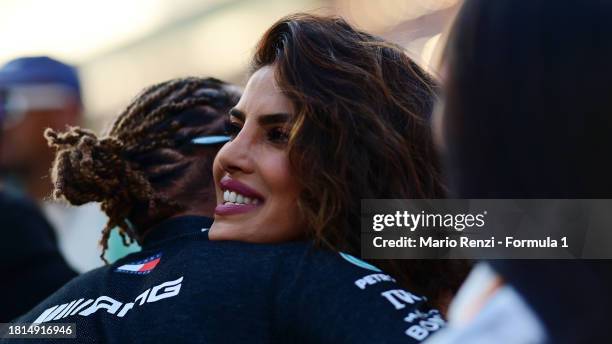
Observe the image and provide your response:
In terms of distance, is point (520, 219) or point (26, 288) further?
point (26, 288)

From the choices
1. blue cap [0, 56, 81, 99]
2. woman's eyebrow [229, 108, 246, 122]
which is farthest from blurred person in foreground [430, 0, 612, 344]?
blue cap [0, 56, 81, 99]

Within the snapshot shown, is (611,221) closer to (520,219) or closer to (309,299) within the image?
(520,219)

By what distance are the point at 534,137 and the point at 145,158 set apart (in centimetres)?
154

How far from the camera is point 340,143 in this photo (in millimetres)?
1923

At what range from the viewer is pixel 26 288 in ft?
9.23

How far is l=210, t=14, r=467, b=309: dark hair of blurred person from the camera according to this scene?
6.28ft

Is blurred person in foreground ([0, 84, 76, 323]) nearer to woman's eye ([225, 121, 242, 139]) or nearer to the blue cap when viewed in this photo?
woman's eye ([225, 121, 242, 139])

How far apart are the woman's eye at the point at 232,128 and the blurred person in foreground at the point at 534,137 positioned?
44.4 inches

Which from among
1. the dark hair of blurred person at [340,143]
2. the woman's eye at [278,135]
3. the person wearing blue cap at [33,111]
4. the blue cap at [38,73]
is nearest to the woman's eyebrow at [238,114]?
the dark hair of blurred person at [340,143]

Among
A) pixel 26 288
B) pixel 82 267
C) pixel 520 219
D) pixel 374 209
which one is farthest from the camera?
pixel 82 267

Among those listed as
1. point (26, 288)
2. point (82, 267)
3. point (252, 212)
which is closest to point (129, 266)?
point (252, 212)

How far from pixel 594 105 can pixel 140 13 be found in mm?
12346

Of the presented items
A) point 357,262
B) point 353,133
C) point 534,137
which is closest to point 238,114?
point 353,133

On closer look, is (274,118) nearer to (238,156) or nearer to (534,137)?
(238,156)
